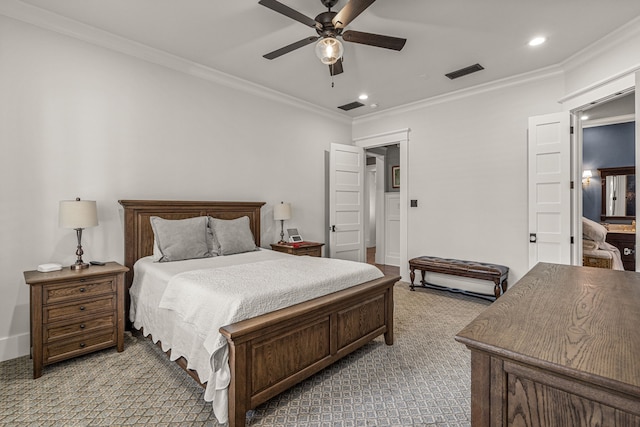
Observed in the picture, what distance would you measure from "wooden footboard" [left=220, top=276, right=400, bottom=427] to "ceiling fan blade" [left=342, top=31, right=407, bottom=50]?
1.98 meters

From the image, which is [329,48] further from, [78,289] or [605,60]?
[605,60]

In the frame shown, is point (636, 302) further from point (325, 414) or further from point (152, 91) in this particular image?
point (152, 91)

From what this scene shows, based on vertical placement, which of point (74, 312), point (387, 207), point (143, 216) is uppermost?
point (387, 207)

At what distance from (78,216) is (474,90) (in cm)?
487

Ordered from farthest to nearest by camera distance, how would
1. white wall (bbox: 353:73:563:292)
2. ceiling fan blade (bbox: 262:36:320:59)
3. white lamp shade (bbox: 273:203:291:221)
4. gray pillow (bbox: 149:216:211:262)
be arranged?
white lamp shade (bbox: 273:203:291:221) → white wall (bbox: 353:73:563:292) → gray pillow (bbox: 149:216:211:262) → ceiling fan blade (bbox: 262:36:320:59)

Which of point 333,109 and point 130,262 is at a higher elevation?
point 333,109

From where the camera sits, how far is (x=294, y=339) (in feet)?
6.79

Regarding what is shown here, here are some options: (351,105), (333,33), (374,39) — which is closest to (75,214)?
(333,33)

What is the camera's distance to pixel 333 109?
5.42 metres

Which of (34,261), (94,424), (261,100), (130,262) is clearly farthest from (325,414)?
(261,100)

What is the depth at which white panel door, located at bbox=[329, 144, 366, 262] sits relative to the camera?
5.24 metres

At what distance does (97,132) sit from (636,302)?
159 inches

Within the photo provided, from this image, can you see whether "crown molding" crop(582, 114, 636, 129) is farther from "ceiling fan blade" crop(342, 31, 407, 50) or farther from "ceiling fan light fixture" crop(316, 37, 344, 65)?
"ceiling fan light fixture" crop(316, 37, 344, 65)

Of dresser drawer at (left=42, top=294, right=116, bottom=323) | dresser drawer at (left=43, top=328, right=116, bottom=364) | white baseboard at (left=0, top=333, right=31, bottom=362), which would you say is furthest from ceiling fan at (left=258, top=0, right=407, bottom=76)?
white baseboard at (left=0, top=333, right=31, bottom=362)
